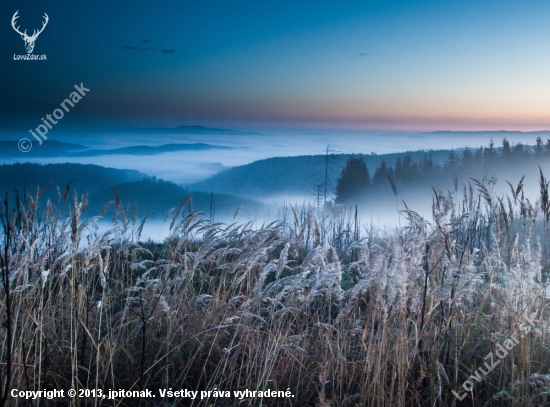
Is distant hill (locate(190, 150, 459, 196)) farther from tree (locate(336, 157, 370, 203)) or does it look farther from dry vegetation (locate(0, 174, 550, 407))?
dry vegetation (locate(0, 174, 550, 407))

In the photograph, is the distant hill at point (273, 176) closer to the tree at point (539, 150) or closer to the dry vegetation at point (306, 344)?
the tree at point (539, 150)

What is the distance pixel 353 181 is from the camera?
4372cm

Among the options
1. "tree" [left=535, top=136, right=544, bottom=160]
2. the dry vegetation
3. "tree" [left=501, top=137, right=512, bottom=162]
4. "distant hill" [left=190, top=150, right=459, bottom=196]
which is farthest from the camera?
"distant hill" [left=190, top=150, right=459, bottom=196]

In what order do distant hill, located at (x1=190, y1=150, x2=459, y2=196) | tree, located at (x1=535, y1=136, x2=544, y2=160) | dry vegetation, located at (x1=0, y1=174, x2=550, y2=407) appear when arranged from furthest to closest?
1. distant hill, located at (x1=190, y1=150, x2=459, y2=196)
2. tree, located at (x1=535, y1=136, x2=544, y2=160)
3. dry vegetation, located at (x1=0, y1=174, x2=550, y2=407)

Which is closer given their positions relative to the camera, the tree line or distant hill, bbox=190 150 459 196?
the tree line

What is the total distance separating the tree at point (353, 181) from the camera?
4225 cm

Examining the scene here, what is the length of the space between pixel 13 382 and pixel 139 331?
1003 millimetres

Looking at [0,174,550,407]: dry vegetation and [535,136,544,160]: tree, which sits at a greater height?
[535,136,544,160]: tree

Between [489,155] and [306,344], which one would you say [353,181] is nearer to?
[489,155]

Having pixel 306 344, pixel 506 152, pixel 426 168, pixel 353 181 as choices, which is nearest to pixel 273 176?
pixel 353 181

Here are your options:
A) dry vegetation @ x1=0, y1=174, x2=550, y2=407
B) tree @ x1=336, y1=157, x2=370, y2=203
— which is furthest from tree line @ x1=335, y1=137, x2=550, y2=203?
dry vegetation @ x1=0, y1=174, x2=550, y2=407

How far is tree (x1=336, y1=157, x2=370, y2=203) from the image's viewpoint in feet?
139

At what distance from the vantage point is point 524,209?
411 centimetres

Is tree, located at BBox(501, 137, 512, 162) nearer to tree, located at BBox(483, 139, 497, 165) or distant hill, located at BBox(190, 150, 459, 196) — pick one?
tree, located at BBox(483, 139, 497, 165)
